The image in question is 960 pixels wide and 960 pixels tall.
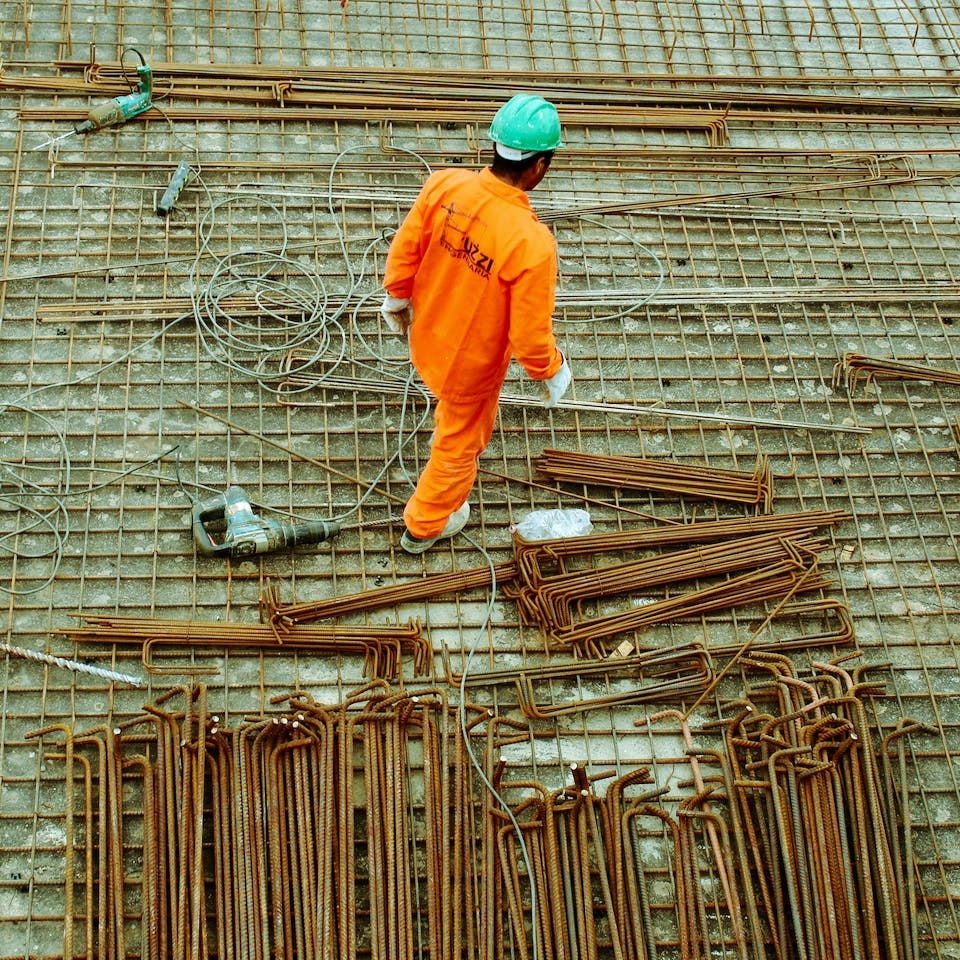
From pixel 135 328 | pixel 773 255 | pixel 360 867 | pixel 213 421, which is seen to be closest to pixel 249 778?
pixel 360 867

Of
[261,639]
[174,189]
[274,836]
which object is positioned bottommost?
[274,836]

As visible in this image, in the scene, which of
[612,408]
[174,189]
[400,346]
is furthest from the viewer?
[174,189]

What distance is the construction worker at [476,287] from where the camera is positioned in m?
4.18

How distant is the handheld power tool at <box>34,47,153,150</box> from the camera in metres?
6.47

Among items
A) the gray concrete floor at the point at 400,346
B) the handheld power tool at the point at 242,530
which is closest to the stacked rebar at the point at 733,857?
the gray concrete floor at the point at 400,346

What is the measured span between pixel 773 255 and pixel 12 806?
513 cm

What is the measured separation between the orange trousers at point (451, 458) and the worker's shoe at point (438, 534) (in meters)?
0.13

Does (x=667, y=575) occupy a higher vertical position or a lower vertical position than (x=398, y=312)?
lower

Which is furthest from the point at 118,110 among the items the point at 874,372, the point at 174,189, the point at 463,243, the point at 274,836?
the point at 874,372

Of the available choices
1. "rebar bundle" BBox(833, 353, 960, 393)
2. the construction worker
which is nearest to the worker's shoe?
the construction worker

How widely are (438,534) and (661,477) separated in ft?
4.06

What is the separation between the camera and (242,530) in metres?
5.00

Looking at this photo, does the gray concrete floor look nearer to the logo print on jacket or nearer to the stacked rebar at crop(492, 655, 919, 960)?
the stacked rebar at crop(492, 655, 919, 960)

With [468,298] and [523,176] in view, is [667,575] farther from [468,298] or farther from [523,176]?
[523,176]
